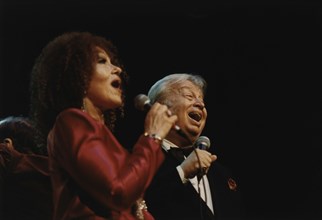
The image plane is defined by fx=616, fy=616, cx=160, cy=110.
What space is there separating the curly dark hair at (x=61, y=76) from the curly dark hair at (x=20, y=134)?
44cm

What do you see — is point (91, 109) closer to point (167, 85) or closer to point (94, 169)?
point (94, 169)

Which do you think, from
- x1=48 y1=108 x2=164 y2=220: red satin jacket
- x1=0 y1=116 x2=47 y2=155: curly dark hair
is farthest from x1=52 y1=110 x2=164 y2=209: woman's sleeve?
x1=0 y1=116 x2=47 y2=155: curly dark hair

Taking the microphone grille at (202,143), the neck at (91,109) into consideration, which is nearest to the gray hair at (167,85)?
the microphone grille at (202,143)

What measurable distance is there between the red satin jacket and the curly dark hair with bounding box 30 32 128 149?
166 mm

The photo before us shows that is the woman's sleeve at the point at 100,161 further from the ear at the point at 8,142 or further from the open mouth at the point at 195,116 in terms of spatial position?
the open mouth at the point at 195,116

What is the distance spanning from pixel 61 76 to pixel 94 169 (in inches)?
16.1

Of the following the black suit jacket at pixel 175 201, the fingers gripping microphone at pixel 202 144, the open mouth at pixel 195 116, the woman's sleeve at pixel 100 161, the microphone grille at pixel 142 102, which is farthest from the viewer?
the open mouth at pixel 195 116

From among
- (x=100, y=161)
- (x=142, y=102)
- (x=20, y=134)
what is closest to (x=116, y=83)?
(x=142, y=102)

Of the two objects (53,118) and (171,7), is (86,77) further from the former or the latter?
(171,7)

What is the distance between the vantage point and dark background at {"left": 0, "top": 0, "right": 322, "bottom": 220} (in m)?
3.12

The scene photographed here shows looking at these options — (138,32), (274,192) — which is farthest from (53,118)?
(274,192)

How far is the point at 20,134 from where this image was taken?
258 cm

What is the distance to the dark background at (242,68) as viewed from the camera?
10.2 ft

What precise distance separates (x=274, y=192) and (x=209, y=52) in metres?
0.86
